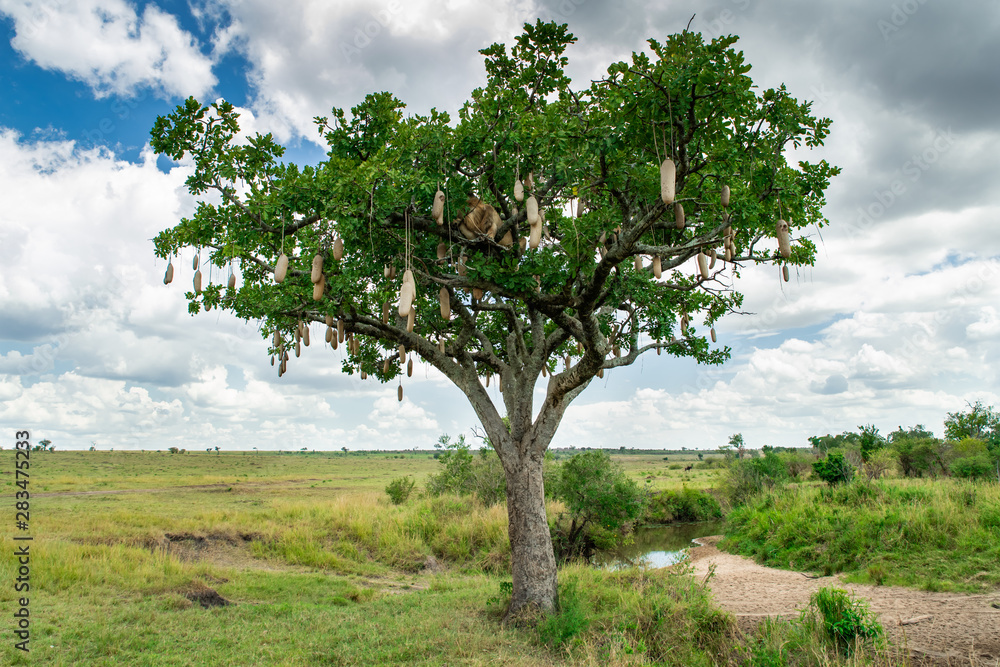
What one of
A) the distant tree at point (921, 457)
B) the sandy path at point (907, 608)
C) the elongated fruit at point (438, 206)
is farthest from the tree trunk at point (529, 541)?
the distant tree at point (921, 457)

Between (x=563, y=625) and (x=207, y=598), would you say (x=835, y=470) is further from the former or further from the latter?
(x=207, y=598)

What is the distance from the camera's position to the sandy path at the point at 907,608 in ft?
22.2

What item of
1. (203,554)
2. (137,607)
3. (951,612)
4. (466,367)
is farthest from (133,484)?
(951,612)

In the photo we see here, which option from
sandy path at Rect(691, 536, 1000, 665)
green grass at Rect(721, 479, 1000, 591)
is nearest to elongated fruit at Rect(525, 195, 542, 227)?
sandy path at Rect(691, 536, 1000, 665)

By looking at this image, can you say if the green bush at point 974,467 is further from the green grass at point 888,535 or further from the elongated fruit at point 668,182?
the elongated fruit at point 668,182

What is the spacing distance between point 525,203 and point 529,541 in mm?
5448

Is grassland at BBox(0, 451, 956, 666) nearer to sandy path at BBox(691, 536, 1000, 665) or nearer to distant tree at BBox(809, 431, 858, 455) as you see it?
sandy path at BBox(691, 536, 1000, 665)

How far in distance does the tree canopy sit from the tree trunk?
0.18ft

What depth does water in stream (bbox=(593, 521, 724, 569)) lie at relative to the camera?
18203mm

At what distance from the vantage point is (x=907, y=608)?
902 centimetres

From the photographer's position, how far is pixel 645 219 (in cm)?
604

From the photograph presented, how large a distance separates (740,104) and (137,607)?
1188 centimetres

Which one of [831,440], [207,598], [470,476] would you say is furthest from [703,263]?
[831,440]

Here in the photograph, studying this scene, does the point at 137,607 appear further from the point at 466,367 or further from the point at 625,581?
the point at 625,581
